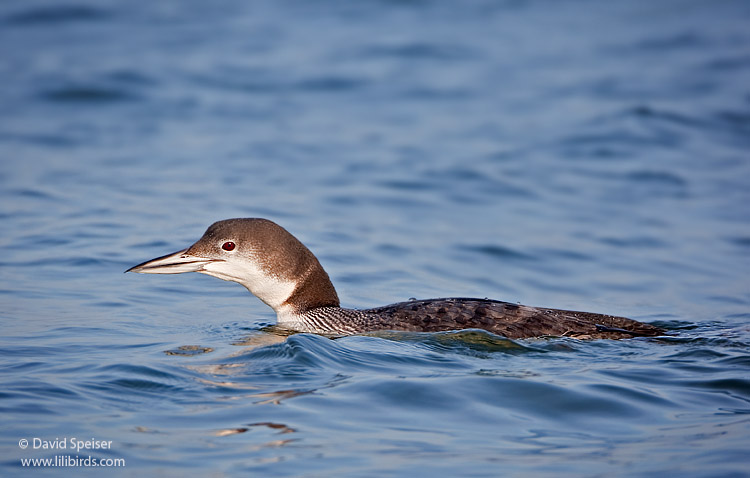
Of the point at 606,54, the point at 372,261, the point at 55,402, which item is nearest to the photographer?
the point at 55,402

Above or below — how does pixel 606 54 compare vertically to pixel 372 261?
above

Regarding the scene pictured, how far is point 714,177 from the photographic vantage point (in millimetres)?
12344

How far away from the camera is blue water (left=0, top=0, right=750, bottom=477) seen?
15.9ft

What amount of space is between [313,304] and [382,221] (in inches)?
150

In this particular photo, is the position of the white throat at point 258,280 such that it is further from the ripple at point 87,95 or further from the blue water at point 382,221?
the ripple at point 87,95

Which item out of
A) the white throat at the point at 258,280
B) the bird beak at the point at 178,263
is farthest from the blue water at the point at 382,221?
the bird beak at the point at 178,263

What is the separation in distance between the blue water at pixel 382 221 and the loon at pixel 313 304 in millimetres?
139

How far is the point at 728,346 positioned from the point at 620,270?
3.17 meters

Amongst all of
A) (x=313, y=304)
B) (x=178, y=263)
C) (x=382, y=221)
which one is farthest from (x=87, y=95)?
(x=313, y=304)

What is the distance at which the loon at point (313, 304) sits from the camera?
646 cm

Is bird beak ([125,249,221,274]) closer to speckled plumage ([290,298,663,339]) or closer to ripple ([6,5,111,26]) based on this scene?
speckled plumage ([290,298,663,339])

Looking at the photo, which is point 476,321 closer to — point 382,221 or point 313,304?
point 313,304

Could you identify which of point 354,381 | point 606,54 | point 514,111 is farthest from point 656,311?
point 606,54

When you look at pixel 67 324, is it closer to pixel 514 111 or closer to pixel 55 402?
pixel 55 402
